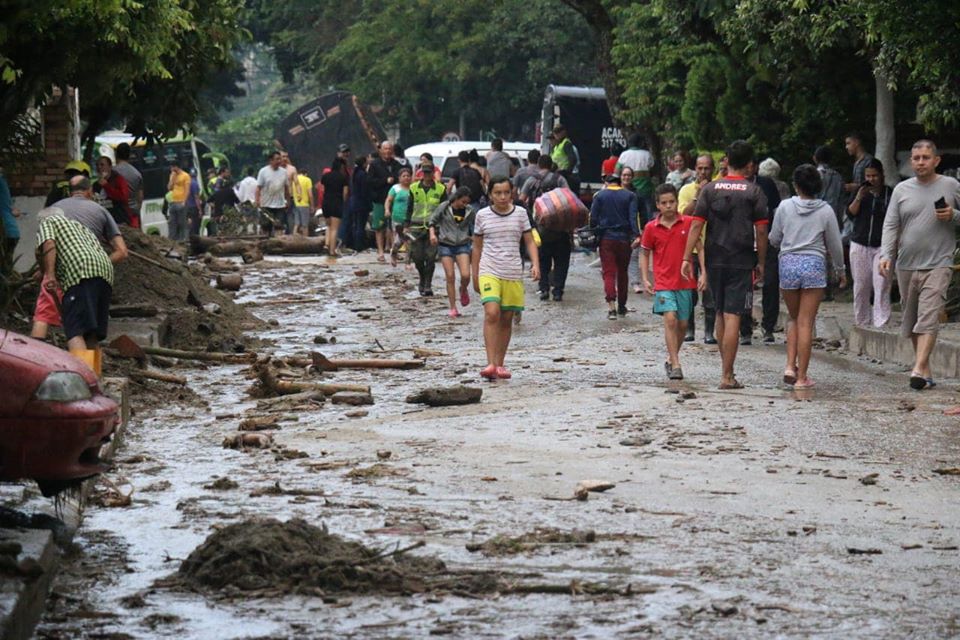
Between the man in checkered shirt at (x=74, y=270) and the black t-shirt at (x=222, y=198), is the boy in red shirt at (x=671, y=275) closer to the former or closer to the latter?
the man in checkered shirt at (x=74, y=270)

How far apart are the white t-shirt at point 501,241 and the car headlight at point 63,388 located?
723 cm

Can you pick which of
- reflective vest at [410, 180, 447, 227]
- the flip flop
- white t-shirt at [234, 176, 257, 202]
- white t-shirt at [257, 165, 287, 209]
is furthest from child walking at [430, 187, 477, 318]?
white t-shirt at [234, 176, 257, 202]

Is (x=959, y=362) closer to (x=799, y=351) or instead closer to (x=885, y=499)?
(x=799, y=351)

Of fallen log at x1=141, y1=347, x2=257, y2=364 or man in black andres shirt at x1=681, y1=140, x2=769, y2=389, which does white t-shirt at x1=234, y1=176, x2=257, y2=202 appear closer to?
fallen log at x1=141, y1=347, x2=257, y2=364

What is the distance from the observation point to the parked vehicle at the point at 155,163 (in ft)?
115

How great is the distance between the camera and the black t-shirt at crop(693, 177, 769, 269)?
13680 millimetres

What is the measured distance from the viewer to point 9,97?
15.1 metres

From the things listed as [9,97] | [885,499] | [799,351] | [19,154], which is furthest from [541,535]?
[19,154]

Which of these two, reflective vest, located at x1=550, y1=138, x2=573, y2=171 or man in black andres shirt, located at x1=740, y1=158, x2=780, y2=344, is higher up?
reflective vest, located at x1=550, y1=138, x2=573, y2=171

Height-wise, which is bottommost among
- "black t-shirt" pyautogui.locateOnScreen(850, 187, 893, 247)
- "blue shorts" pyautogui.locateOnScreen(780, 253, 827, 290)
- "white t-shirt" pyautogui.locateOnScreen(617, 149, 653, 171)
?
"blue shorts" pyautogui.locateOnScreen(780, 253, 827, 290)

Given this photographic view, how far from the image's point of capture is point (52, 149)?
2161 cm

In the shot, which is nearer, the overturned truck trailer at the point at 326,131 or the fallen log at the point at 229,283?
the fallen log at the point at 229,283

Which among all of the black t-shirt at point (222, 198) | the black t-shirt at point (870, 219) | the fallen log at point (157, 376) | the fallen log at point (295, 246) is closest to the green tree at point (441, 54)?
the black t-shirt at point (222, 198)

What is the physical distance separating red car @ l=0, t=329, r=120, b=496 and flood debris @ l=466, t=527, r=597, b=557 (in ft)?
5.86
